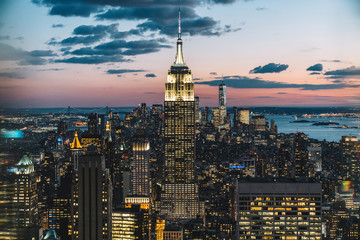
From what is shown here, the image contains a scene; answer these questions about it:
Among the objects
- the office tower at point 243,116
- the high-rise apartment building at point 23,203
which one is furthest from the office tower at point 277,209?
the office tower at point 243,116

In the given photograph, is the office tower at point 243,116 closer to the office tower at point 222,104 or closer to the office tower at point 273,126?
the office tower at point 222,104

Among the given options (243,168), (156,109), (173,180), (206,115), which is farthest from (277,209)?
(206,115)

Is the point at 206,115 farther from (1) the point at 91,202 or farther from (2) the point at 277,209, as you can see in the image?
(2) the point at 277,209

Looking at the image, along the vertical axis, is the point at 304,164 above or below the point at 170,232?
above

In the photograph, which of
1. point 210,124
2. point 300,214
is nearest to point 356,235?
point 300,214

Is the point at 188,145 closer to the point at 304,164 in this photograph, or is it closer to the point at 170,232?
the point at 304,164
